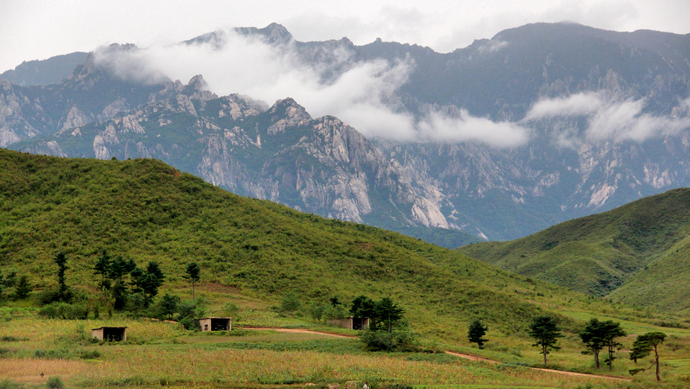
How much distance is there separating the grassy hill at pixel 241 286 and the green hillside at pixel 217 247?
1.10ft

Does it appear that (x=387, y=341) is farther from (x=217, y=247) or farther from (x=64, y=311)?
(x=217, y=247)

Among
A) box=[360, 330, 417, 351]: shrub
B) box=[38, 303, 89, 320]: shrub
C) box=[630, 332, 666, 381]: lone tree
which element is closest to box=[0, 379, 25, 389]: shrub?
box=[38, 303, 89, 320]: shrub

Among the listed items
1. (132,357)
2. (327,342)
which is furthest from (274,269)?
(132,357)

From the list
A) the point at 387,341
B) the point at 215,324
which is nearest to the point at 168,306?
the point at 215,324

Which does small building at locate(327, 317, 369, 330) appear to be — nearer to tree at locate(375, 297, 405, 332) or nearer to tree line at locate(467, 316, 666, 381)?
tree at locate(375, 297, 405, 332)

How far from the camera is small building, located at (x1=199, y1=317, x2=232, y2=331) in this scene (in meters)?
64.4

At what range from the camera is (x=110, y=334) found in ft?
184

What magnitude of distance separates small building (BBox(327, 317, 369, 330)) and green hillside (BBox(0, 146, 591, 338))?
8373mm

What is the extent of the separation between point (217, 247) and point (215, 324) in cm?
3883

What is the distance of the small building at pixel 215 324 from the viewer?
64375mm

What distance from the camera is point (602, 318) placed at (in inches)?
3666

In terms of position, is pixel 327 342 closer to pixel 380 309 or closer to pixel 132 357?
pixel 380 309

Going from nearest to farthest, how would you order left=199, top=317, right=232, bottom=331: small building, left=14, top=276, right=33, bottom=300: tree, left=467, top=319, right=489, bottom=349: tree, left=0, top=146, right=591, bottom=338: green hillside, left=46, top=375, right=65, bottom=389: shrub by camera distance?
left=46, top=375, right=65, bottom=389: shrub → left=199, top=317, right=232, bottom=331: small building → left=467, top=319, right=489, bottom=349: tree → left=14, top=276, right=33, bottom=300: tree → left=0, top=146, right=591, bottom=338: green hillside

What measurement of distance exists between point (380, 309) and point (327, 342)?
12447 millimetres
